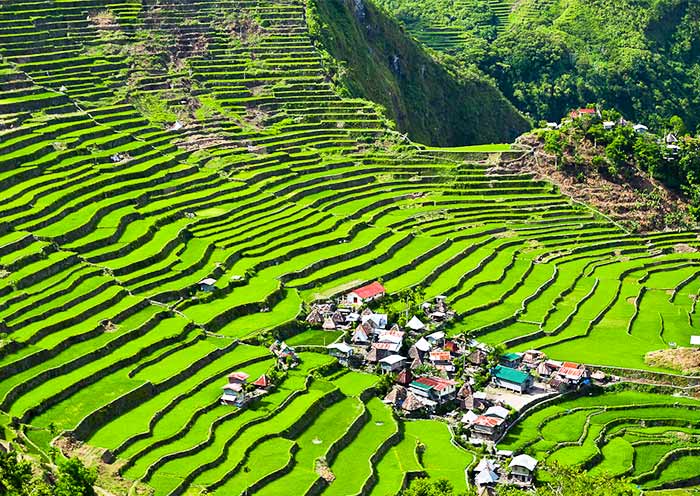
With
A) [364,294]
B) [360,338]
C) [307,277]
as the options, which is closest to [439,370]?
[360,338]

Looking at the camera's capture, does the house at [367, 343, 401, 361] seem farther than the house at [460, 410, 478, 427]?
Yes

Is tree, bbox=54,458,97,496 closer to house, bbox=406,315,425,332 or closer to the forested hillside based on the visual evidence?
house, bbox=406,315,425,332

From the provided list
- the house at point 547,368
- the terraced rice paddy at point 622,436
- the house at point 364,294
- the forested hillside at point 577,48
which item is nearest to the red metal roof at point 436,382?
the terraced rice paddy at point 622,436

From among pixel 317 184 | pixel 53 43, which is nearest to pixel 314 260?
pixel 317 184

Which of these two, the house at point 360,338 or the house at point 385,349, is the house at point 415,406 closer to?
the house at point 385,349

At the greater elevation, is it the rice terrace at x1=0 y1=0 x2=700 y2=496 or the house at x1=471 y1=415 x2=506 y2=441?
the rice terrace at x1=0 y1=0 x2=700 y2=496

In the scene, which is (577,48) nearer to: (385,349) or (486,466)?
(385,349)

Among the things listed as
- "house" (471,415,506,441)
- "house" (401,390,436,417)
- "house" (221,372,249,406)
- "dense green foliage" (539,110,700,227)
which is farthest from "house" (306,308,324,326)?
"dense green foliage" (539,110,700,227)

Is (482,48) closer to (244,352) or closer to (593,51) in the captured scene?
(593,51)
